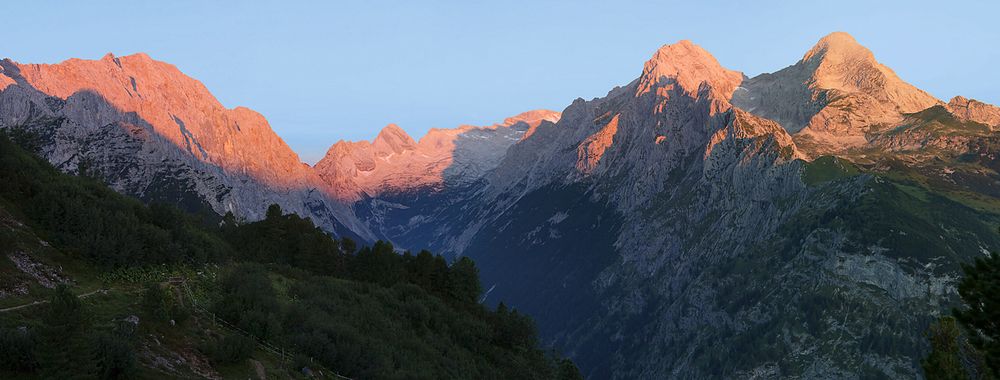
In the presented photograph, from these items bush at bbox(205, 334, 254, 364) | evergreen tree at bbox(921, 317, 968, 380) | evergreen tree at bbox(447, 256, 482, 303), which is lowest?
bush at bbox(205, 334, 254, 364)

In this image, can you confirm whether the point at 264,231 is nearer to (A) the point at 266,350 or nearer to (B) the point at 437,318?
(B) the point at 437,318

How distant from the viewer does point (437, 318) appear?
283 feet

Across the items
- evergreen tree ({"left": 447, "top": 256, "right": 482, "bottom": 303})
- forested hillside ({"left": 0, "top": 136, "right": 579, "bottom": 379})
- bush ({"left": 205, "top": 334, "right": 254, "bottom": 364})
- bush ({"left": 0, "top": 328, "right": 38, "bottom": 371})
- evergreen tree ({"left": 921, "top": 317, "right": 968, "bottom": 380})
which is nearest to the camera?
bush ({"left": 0, "top": 328, "right": 38, "bottom": 371})

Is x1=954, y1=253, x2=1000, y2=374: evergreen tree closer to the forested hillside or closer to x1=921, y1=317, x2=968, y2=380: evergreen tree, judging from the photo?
x1=921, y1=317, x2=968, y2=380: evergreen tree

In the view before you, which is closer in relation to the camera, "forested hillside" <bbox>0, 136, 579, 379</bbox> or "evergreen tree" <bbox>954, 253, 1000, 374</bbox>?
"forested hillside" <bbox>0, 136, 579, 379</bbox>

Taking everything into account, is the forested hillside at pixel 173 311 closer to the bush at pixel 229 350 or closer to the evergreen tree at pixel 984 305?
the bush at pixel 229 350

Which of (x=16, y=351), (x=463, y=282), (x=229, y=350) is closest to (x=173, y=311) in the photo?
(x=229, y=350)

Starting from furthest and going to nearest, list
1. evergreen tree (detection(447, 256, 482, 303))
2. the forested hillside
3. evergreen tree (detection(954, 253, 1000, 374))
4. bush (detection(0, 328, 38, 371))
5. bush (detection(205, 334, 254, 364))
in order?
evergreen tree (detection(447, 256, 482, 303))
bush (detection(205, 334, 254, 364))
evergreen tree (detection(954, 253, 1000, 374))
the forested hillside
bush (detection(0, 328, 38, 371))

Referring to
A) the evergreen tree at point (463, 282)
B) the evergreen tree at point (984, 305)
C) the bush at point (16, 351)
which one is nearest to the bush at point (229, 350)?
the bush at point (16, 351)

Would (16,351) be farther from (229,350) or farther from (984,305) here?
(984,305)

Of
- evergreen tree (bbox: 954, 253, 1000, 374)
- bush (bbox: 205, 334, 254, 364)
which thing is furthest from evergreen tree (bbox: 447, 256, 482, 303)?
evergreen tree (bbox: 954, 253, 1000, 374)

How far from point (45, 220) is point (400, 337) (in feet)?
106

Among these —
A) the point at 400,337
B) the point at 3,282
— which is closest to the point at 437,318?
the point at 400,337

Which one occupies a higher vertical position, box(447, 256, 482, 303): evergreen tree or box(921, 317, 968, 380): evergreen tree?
box(921, 317, 968, 380): evergreen tree
